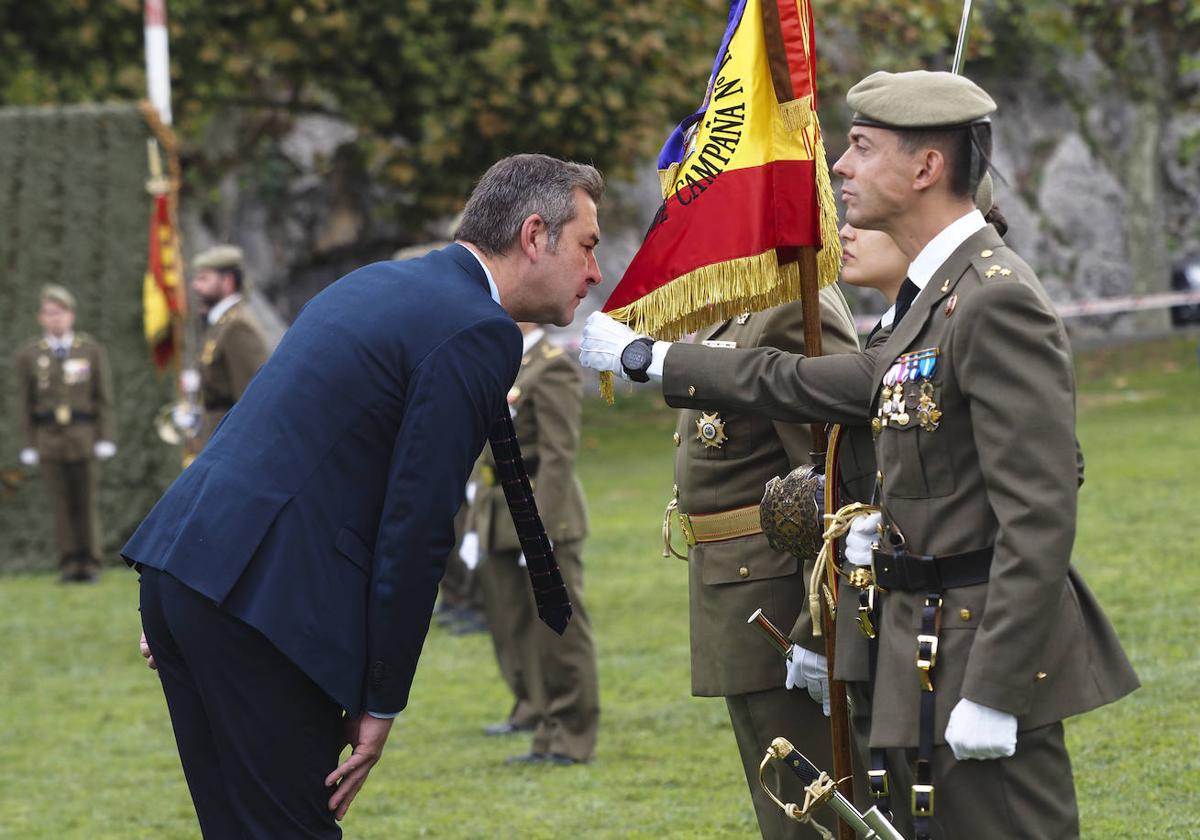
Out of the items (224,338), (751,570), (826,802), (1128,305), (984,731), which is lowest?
(1128,305)

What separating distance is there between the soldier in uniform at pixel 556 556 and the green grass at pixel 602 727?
0.21 metres

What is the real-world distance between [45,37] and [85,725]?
1211 centimetres

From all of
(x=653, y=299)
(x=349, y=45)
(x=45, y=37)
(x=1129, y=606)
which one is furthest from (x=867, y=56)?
(x=653, y=299)

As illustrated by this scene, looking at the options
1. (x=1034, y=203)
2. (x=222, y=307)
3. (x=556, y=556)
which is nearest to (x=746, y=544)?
(x=556, y=556)

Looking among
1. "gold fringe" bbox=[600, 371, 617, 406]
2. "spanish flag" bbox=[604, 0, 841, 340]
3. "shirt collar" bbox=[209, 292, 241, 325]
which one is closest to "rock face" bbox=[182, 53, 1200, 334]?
"shirt collar" bbox=[209, 292, 241, 325]

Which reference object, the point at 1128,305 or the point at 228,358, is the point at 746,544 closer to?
the point at 228,358

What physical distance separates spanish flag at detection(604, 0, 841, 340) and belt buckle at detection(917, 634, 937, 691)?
1105mm

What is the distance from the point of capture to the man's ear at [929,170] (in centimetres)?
352

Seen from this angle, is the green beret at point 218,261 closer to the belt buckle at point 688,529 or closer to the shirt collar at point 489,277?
the belt buckle at point 688,529

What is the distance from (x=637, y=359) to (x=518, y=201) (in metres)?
0.46

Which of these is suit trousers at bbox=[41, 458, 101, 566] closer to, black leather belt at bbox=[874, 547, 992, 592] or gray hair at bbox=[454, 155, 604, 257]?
gray hair at bbox=[454, 155, 604, 257]

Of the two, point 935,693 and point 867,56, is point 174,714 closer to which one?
point 935,693

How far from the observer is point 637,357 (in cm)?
390

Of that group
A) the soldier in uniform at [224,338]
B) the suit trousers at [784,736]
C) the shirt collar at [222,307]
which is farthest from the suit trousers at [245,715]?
the shirt collar at [222,307]
